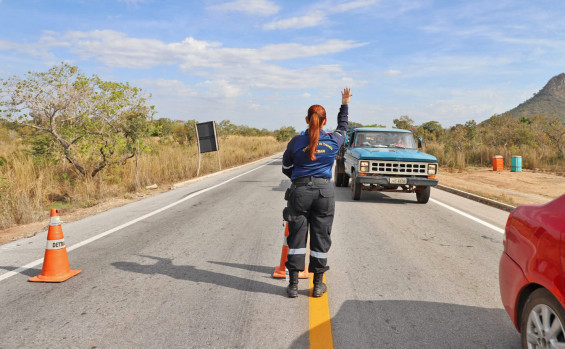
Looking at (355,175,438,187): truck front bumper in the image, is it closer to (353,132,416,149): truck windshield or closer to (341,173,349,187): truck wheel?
(353,132,416,149): truck windshield

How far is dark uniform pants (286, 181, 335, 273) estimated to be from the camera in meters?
4.16

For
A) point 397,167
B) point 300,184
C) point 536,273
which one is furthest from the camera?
point 397,167

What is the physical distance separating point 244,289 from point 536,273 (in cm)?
281

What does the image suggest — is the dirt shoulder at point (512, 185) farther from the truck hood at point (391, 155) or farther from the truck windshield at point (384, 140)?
the truck windshield at point (384, 140)

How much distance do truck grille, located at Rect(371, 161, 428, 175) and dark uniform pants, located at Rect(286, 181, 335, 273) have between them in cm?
650

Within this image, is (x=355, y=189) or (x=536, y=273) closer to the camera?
(x=536, y=273)

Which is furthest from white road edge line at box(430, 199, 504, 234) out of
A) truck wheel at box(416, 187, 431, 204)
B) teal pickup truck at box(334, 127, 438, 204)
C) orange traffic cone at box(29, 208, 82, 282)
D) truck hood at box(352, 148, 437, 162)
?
orange traffic cone at box(29, 208, 82, 282)

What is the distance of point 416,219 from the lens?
862 centimetres

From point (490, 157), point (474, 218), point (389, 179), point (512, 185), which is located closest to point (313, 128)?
point (474, 218)

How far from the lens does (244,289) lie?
443 centimetres

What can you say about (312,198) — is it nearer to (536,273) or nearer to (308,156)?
(308,156)

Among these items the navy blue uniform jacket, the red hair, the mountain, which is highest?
the mountain

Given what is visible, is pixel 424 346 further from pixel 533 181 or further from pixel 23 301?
pixel 533 181

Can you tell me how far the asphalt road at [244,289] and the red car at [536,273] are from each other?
0.59 metres
